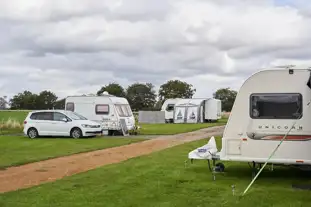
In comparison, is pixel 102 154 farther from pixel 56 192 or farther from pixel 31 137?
pixel 31 137

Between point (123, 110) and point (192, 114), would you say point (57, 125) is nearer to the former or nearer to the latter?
point (123, 110)

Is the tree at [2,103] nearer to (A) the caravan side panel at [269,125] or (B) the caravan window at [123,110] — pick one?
(B) the caravan window at [123,110]

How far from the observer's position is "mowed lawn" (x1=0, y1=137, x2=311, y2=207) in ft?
27.4

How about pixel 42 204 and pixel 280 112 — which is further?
pixel 280 112

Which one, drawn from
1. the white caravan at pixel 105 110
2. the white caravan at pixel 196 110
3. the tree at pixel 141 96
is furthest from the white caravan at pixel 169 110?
the tree at pixel 141 96

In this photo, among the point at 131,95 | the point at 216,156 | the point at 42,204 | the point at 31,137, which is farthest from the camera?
the point at 131,95

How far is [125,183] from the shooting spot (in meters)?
10.2

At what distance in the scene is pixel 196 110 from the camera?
48.0 meters

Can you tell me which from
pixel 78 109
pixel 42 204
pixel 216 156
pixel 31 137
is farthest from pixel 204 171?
pixel 78 109

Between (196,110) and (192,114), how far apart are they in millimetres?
543

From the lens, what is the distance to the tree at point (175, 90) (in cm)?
9025

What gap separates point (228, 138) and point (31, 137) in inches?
643

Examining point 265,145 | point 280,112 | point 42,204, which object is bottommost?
point 42,204

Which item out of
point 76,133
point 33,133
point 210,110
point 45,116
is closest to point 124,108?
point 76,133
